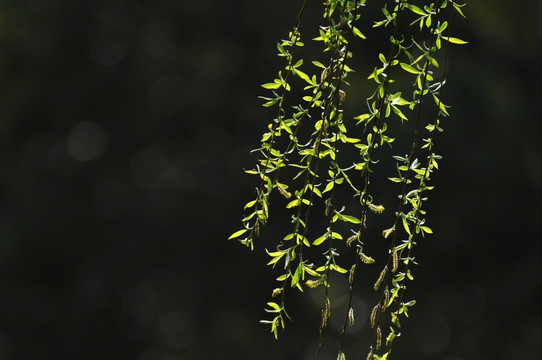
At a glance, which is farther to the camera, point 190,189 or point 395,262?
point 190,189

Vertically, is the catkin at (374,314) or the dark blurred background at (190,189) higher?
the catkin at (374,314)

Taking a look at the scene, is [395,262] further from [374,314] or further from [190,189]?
[190,189]

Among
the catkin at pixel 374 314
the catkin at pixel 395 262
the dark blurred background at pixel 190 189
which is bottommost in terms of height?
the dark blurred background at pixel 190 189

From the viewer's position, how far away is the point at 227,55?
5137 millimetres

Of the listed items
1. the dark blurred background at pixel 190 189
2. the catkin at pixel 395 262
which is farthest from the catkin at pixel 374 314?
the dark blurred background at pixel 190 189

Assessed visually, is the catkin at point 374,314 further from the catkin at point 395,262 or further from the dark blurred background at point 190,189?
the dark blurred background at point 190,189

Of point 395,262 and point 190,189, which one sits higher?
point 395,262

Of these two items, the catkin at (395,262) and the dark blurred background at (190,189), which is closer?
the catkin at (395,262)

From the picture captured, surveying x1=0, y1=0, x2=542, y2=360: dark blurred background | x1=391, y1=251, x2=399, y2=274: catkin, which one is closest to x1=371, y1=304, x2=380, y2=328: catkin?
x1=391, y1=251, x2=399, y2=274: catkin

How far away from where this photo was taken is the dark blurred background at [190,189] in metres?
4.97

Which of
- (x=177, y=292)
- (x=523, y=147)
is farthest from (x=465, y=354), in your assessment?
(x=177, y=292)

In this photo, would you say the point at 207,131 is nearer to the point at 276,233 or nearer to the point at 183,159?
the point at 183,159

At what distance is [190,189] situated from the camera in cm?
498

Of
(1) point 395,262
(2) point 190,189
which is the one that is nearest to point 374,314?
(1) point 395,262
